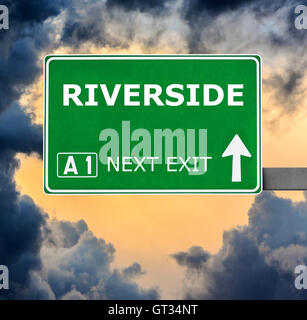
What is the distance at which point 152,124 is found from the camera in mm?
9578

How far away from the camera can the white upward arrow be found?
9.52 metres

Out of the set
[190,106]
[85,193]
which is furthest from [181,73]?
[85,193]

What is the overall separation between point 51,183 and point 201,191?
244cm

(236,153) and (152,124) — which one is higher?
(152,124)

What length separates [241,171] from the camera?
31.2ft

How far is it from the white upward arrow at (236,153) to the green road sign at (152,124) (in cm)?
2

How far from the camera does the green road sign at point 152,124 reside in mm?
9539

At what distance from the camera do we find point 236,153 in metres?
9.56

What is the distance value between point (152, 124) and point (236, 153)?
144cm

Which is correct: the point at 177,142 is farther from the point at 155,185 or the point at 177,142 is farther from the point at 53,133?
the point at 53,133

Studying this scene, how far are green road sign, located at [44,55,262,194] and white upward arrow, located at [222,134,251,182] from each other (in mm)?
16

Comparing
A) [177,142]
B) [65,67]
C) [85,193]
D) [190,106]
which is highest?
[65,67]

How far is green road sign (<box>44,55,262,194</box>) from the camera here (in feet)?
31.3

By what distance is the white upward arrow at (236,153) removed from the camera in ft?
31.2
